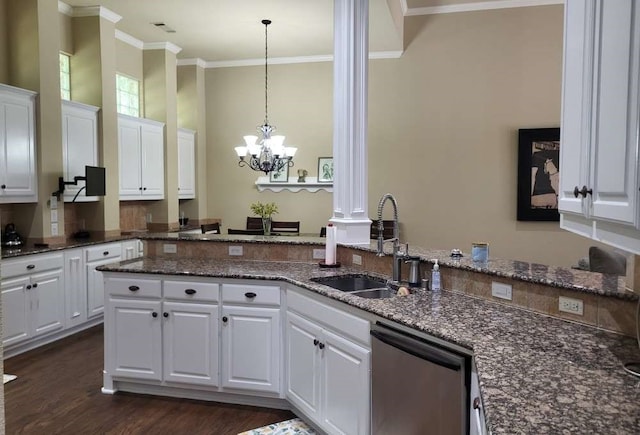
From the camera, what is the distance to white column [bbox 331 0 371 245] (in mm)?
3732

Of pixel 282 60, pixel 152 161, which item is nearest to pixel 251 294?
pixel 152 161

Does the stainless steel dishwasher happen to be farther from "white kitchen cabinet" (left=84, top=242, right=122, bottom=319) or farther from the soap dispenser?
"white kitchen cabinet" (left=84, top=242, right=122, bottom=319)

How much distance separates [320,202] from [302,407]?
179 inches

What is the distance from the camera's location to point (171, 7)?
540 cm

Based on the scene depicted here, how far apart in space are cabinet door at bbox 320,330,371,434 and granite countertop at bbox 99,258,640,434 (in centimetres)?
27

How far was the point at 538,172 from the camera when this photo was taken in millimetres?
6074

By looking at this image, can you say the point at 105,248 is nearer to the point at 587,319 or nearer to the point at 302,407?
the point at 302,407

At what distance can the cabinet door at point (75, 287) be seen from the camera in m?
4.73

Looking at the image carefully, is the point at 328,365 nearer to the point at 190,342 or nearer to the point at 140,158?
the point at 190,342

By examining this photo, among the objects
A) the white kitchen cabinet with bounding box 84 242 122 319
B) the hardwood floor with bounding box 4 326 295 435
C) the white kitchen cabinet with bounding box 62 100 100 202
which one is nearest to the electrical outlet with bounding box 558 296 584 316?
the hardwood floor with bounding box 4 326 295 435

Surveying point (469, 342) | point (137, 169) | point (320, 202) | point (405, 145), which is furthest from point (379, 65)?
point (469, 342)

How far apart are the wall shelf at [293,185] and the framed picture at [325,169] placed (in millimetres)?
67

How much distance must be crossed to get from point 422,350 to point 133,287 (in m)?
2.28

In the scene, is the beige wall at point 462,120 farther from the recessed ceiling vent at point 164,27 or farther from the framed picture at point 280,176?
the recessed ceiling vent at point 164,27
